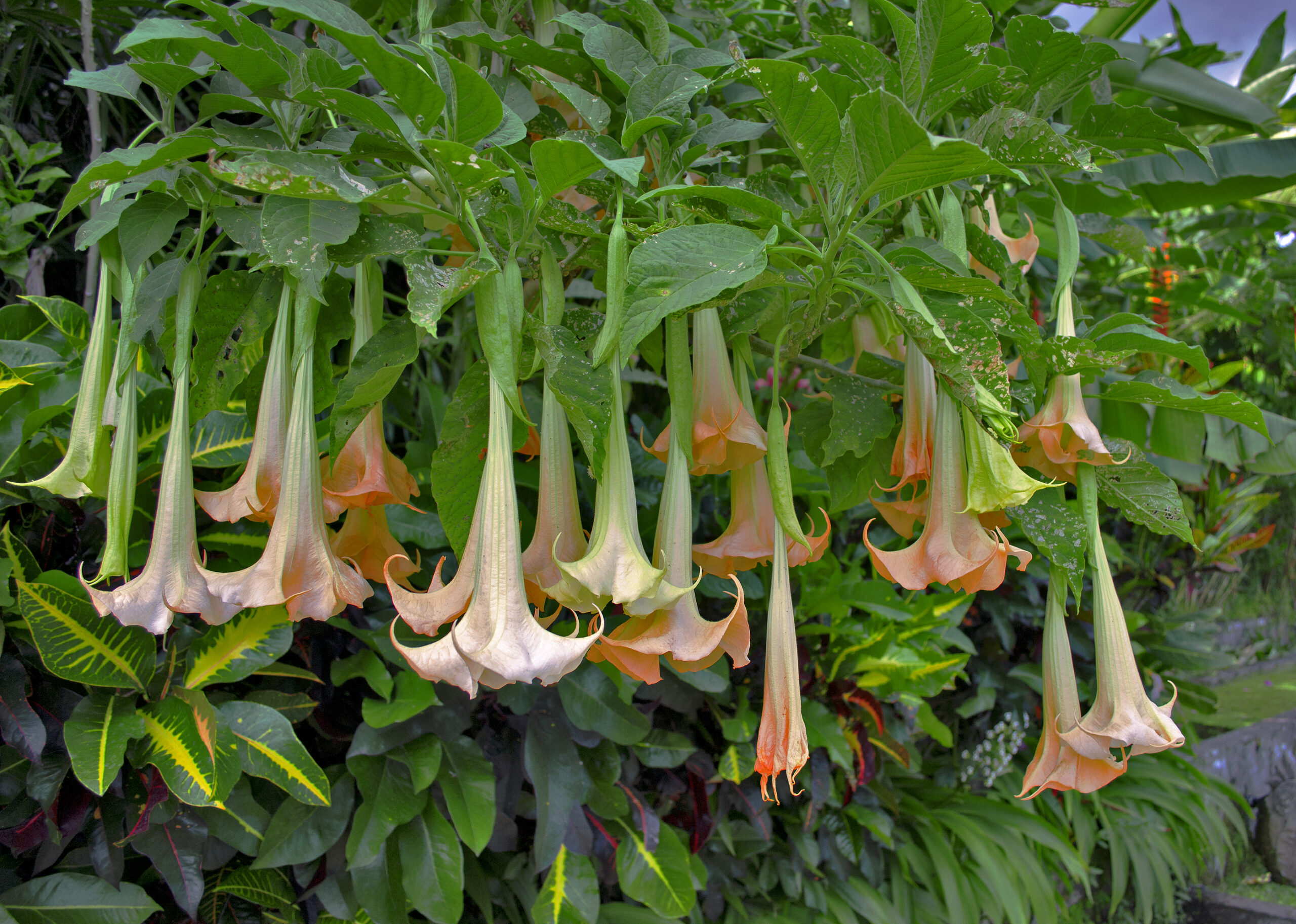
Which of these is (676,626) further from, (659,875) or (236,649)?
(659,875)

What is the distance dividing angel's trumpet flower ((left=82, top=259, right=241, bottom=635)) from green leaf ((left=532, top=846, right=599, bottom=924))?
719 mm

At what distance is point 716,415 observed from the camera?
0.41m

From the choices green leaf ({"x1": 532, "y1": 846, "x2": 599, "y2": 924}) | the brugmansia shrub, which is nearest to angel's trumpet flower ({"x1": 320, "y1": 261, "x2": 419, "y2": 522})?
the brugmansia shrub

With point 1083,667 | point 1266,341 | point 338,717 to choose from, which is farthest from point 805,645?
point 1266,341

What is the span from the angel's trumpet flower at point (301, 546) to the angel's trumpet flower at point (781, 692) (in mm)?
205

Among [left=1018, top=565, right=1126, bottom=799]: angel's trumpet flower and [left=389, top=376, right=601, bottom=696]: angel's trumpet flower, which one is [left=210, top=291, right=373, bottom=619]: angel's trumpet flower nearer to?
[left=389, top=376, right=601, bottom=696]: angel's trumpet flower

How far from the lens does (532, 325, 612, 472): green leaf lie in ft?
0.99

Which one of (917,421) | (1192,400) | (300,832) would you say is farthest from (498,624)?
(300,832)

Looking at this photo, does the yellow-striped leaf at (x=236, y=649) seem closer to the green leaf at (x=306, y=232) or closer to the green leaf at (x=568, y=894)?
the green leaf at (x=568, y=894)

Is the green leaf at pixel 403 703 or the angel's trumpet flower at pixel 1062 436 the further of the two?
the green leaf at pixel 403 703

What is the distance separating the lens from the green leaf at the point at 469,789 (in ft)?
2.83

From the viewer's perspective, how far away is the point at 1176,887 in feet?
6.66

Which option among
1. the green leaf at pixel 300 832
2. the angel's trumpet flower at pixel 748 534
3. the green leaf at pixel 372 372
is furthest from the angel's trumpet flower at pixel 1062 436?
the green leaf at pixel 300 832

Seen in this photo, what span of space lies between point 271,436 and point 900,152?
322 mm
